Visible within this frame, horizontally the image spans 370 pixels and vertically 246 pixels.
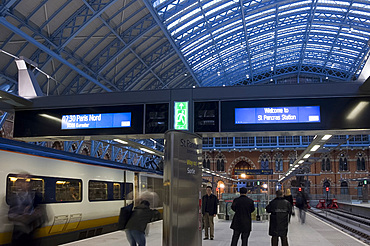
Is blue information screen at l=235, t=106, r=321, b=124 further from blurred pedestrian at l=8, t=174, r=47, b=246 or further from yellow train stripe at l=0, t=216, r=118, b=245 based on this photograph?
yellow train stripe at l=0, t=216, r=118, b=245

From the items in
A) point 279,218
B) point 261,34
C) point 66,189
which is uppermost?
point 261,34

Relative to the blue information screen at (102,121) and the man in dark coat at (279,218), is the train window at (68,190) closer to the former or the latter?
the blue information screen at (102,121)

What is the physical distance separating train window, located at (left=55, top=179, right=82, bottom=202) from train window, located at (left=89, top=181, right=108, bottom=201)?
873 mm

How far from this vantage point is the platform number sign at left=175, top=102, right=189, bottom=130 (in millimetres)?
9500

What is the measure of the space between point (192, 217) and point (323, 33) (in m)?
35.8

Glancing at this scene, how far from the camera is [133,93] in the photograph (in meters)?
10.1

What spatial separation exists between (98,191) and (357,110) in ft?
32.1

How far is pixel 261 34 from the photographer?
35.8 meters

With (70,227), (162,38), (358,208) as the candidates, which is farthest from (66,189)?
(358,208)

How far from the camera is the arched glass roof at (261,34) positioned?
92.2 feet

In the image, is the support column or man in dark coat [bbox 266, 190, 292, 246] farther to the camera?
man in dark coat [bbox 266, 190, 292, 246]

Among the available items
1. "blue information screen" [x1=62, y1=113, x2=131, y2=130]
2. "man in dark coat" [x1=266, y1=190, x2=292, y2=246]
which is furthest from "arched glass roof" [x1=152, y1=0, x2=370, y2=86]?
"man in dark coat" [x1=266, y1=190, x2=292, y2=246]

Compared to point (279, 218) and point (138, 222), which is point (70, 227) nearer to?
point (138, 222)

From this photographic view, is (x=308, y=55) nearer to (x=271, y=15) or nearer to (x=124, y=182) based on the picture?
(x=271, y=15)
